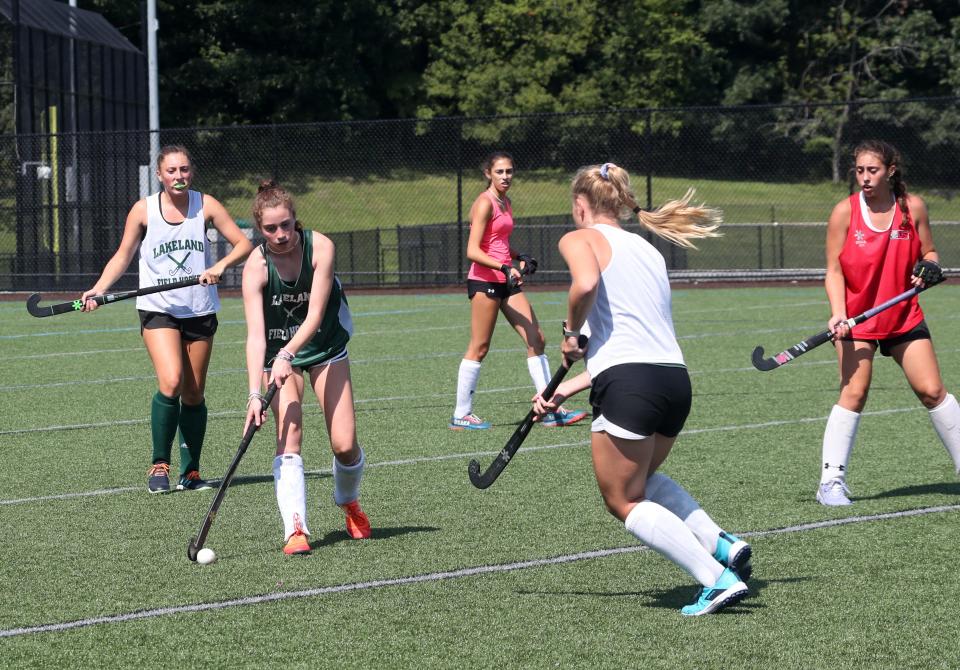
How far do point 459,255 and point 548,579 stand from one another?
57.6 feet

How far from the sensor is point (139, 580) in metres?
5.67

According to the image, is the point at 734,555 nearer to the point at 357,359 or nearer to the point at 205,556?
the point at 205,556

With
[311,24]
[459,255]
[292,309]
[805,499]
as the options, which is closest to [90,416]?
[292,309]

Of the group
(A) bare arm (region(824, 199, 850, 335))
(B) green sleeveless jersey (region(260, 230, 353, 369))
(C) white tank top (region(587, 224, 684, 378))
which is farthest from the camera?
(A) bare arm (region(824, 199, 850, 335))

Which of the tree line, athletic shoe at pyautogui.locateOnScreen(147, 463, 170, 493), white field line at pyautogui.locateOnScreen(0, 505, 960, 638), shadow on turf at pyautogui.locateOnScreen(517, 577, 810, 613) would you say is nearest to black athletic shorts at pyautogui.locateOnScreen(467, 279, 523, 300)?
athletic shoe at pyautogui.locateOnScreen(147, 463, 170, 493)

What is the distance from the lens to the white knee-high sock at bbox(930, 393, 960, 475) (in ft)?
23.1

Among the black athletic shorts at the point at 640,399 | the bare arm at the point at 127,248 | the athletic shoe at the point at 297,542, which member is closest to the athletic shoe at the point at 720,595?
the black athletic shorts at the point at 640,399

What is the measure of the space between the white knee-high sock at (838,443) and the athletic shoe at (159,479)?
136 inches

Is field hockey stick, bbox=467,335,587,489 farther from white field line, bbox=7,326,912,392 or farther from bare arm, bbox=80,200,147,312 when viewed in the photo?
white field line, bbox=7,326,912,392

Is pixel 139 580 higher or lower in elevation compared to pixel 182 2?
lower

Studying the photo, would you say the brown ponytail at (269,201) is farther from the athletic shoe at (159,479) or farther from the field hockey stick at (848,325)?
the field hockey stick at (848,325)

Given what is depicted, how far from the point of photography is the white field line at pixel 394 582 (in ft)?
16.5

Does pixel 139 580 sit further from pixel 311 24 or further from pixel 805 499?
pixel 311 24

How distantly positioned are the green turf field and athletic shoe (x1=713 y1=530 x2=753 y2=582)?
13 centimetres
